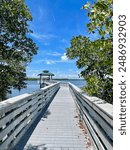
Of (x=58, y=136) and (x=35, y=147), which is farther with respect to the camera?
(x=58, y=136)

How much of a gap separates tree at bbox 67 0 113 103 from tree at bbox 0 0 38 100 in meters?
2.04

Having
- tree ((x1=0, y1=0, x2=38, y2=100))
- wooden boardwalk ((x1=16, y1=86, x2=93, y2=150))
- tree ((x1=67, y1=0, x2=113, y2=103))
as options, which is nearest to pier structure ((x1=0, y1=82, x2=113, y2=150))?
wooden boardwalk ((x1=16, y1=86, x2=93, y2=150))

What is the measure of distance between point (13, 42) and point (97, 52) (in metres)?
3.89

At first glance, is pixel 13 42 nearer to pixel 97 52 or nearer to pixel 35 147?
pixel 97 52

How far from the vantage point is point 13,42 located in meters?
11.9

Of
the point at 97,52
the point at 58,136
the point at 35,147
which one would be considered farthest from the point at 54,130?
the point at 97,52

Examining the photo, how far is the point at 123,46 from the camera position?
4316 millimetres

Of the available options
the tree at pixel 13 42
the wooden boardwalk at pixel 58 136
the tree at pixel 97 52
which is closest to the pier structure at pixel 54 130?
the wooden boardwalk at pixel 58 136

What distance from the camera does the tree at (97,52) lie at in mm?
5121

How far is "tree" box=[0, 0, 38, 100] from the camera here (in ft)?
36.5

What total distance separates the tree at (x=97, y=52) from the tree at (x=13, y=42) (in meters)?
2.04

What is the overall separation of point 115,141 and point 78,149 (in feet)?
8.40

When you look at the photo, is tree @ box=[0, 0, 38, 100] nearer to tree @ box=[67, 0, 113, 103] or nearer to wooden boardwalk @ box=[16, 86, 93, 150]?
tree @ box=[67, 0, 113, 103]

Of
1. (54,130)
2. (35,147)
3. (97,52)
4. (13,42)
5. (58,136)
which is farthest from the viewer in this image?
(13,42)
